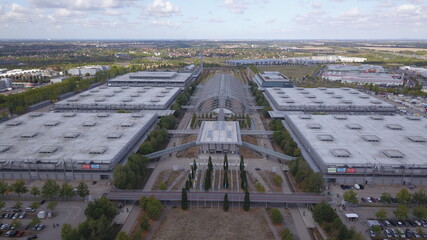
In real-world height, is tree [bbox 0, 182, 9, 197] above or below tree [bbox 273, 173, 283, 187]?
above

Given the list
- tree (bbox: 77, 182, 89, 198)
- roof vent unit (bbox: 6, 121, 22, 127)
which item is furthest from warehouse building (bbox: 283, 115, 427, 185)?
roof vent unit (bbox: 6, 121, 22, 127)

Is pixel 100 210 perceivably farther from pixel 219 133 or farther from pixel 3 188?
pixel 219 133

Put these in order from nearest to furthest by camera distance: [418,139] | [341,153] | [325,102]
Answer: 1. [341,153]
2. [418,139]
3. [325,102]

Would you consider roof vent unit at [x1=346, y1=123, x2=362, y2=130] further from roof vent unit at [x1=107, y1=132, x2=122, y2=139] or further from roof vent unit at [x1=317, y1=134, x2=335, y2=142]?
roof vent unit at [x1=107, y1=132, x2=122, y2=139]

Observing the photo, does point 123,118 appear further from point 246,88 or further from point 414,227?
point 246,88

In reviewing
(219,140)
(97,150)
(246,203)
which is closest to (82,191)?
(97,150)

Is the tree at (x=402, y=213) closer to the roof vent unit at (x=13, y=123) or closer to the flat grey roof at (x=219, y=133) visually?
the flat grey roof at (x=219, y=133)

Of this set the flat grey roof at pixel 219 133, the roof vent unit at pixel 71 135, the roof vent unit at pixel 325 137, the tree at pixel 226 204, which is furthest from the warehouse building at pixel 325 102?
the roof vent unit at pixel 71 135
